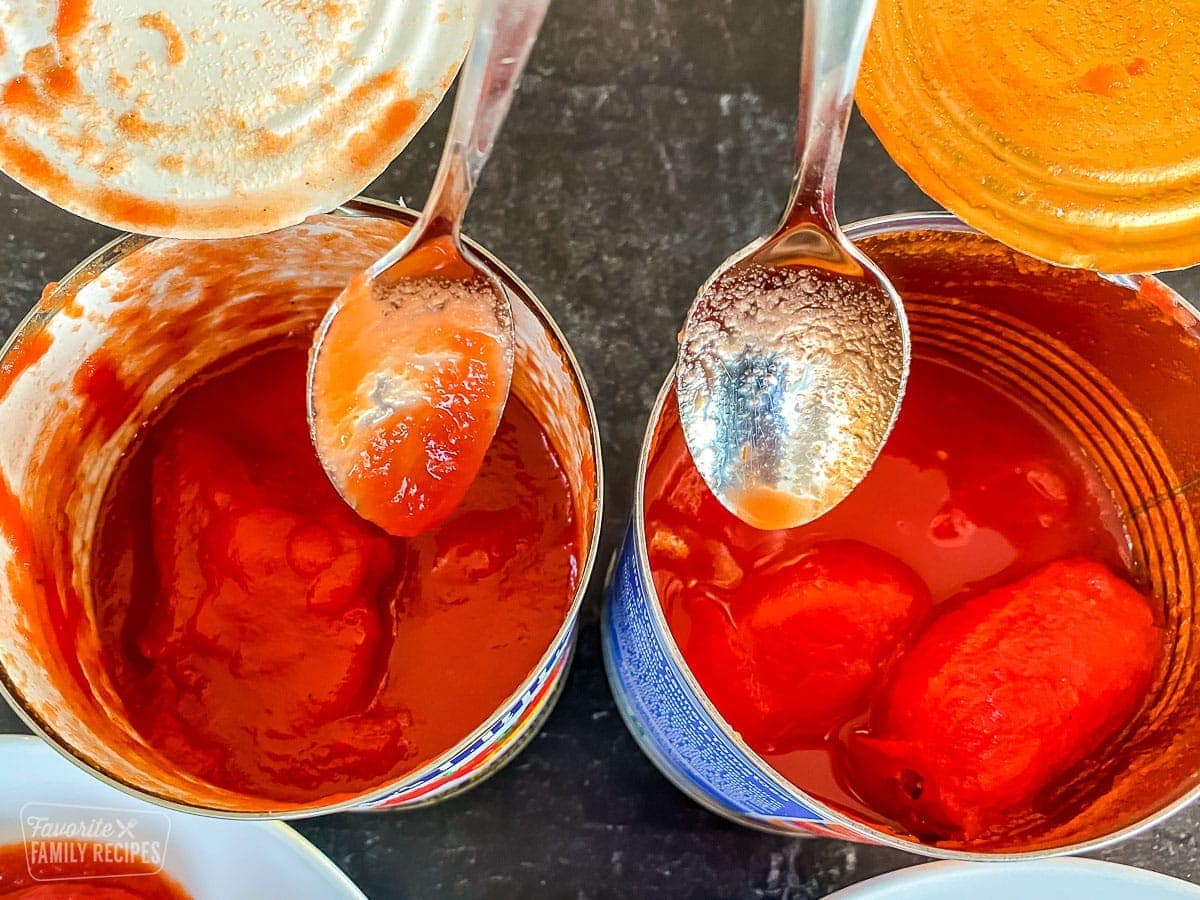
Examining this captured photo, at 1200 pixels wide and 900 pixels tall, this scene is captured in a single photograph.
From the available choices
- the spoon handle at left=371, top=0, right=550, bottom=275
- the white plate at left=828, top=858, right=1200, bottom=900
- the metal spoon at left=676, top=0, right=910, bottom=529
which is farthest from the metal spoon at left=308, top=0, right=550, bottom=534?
the white plate at left=828, top=858, right=1200, bottom=900

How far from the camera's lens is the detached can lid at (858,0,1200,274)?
66cm

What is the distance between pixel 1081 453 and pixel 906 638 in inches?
8.4

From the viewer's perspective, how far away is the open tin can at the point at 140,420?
532 millimetres

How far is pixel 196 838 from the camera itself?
29.1 inches

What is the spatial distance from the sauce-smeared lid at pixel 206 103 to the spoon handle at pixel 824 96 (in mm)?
226

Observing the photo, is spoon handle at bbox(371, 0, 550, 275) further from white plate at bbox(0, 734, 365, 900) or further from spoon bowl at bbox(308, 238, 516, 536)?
white plate at bbox(0, 734, 365, 900)

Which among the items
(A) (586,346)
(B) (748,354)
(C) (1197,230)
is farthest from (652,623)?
(C) (1197,230)

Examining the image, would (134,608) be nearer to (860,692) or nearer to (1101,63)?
(860,692)

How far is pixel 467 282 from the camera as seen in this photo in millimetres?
619

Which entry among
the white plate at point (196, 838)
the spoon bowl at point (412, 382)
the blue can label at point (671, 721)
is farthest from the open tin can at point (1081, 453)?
the white plate at point (196, 838)

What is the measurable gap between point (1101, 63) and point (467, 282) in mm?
448

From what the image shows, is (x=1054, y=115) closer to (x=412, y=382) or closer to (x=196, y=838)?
(x=412, y=382)

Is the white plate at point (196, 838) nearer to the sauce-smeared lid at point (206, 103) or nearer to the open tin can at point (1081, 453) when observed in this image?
the open tin can at point (1081, 453)

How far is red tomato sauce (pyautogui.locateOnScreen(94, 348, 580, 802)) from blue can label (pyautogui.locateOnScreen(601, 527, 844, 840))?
0.23 feet
